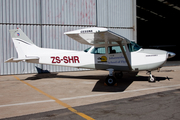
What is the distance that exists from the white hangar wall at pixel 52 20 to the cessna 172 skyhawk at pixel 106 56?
3.79 m

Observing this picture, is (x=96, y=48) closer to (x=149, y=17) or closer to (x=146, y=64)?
(x=146, y=64)

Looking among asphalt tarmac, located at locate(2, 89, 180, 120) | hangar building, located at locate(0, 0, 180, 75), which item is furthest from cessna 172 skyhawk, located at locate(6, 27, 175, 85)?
hangar building, located at locate(0, 0, 180, 75)

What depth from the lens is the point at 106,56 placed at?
8.92 meters

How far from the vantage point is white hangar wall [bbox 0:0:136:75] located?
13.0m

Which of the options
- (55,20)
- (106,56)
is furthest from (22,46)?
(55,20)

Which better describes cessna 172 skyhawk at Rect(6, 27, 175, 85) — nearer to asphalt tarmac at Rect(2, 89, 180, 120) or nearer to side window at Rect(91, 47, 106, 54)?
side window at Rect(91, 47, 106, 54)

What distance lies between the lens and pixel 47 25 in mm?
14234

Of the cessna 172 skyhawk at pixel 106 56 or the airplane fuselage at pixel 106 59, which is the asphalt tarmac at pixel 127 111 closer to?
the cessna 172 skyhawk at pixel 106 56

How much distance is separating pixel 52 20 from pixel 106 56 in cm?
748

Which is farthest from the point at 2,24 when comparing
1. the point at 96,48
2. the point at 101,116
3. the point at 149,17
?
the point at 149,17

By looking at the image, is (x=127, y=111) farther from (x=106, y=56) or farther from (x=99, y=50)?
(x=99, y=50)

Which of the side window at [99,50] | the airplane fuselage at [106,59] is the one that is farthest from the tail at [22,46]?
the side window at [99,50]

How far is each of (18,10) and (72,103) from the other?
35.5 ft

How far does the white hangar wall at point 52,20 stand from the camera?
513 inches
